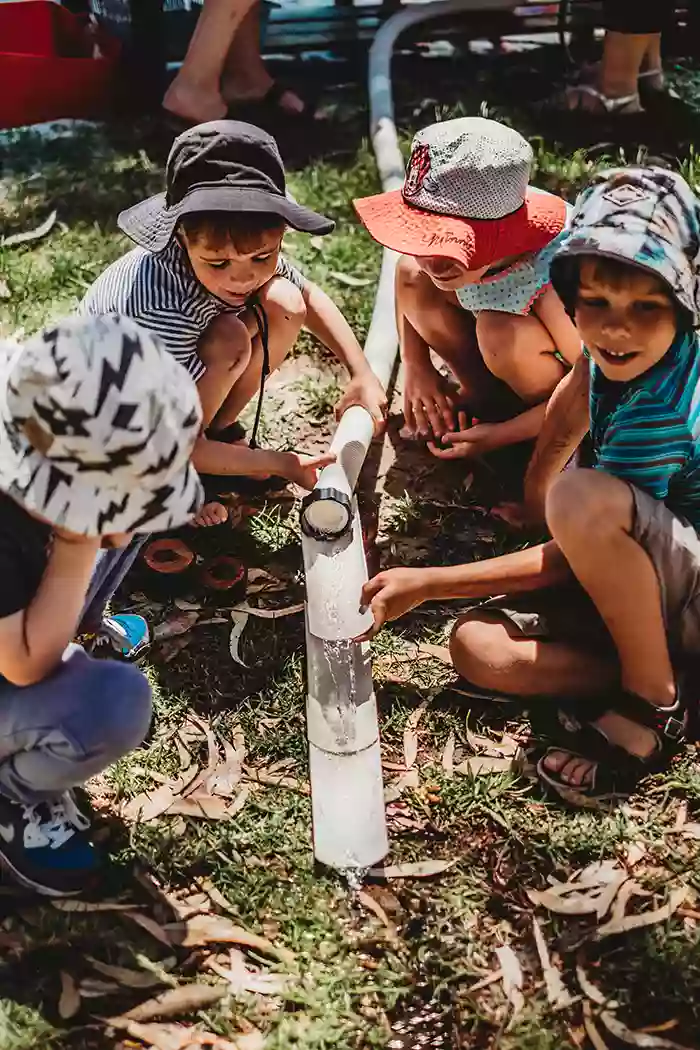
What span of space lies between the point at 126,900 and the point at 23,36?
3.48 meters

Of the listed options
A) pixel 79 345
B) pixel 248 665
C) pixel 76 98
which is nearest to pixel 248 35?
pixel 76 98

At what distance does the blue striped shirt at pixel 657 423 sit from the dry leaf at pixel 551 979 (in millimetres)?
775

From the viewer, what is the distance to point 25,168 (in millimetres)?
4066

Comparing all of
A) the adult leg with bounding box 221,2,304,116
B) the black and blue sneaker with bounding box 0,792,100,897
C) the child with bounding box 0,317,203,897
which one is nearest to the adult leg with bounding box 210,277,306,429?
the child with bounding box 0,317,203,897

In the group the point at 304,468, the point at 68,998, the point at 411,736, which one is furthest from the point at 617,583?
the point at 68,998

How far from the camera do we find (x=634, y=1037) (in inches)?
68.9

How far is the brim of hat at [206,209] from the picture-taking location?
2195mm

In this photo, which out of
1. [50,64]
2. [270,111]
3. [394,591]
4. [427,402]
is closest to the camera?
[394,591]

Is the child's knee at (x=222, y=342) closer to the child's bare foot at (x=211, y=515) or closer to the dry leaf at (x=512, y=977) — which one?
the child's bare foot at (x=211, y=515)

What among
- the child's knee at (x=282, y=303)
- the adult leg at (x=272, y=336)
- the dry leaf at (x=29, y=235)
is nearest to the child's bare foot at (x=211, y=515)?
the adult leg at (x=272, y=336)

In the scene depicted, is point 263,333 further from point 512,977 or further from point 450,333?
point 512,977

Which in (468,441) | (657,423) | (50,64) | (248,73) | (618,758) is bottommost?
(618,758)

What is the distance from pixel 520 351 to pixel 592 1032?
142cm

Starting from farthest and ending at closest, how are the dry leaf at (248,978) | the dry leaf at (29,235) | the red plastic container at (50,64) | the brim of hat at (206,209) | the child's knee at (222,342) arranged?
1. the red plastic container at (50,64)
2. the dry leaf at (29,235)
3. the child's knee at (222,342)
4. the brim of hat at (206,209)
5. the dry leaf at (248,978)
